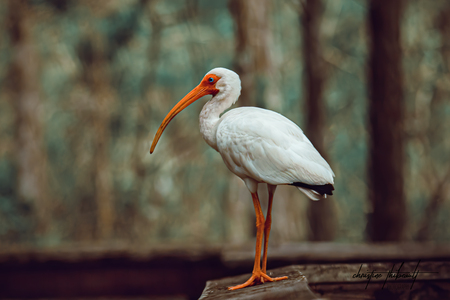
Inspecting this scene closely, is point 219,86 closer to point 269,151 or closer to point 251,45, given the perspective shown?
point 269,151

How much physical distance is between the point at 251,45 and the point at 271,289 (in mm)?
5130

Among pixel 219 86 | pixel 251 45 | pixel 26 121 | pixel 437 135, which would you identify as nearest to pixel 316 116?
pixel 251 45

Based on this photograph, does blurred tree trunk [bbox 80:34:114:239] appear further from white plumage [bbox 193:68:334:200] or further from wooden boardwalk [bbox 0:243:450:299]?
white plumage [bbox 193:68:334:200]

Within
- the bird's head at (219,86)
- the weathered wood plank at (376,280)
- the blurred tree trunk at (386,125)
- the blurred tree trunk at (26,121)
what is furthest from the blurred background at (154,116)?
the weathered wood plank at (376,280)

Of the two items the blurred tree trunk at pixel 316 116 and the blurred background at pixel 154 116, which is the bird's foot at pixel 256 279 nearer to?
the blurred tree trunk at pixel 316 116

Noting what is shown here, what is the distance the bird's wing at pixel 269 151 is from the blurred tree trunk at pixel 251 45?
344 centimetres

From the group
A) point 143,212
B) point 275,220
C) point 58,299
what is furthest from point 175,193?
point 58,299

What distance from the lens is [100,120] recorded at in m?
15.1

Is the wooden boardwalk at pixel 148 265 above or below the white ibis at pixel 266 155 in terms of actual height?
below

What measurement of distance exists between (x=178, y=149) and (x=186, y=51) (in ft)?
15.3

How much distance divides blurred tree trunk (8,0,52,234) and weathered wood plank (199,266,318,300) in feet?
30.1

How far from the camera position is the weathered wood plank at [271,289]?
Result: 103 inches

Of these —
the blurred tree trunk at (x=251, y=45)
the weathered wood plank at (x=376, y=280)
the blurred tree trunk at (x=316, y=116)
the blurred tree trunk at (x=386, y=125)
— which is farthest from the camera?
the blurred tree trunk at (x=316, y=116)

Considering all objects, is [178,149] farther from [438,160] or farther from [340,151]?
[438,160]
